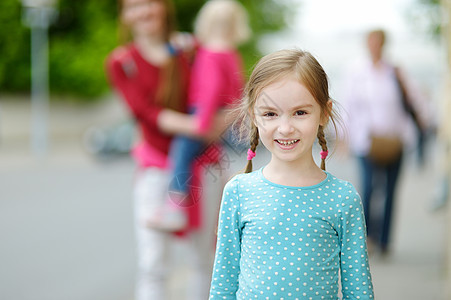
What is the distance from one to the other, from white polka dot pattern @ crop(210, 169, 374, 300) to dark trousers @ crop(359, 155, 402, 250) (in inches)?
174

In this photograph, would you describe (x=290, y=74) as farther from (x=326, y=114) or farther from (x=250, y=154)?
(x=250, y=154)

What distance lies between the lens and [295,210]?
170 centimetres

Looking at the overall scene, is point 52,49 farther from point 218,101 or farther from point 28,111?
point 218,101

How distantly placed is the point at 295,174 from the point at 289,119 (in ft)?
0.49

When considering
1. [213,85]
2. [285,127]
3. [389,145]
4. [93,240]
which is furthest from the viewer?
[93,240]

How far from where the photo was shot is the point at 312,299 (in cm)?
170

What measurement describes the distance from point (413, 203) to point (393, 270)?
14.8ft

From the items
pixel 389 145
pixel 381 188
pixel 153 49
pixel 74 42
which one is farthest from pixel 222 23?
pixel 74 42

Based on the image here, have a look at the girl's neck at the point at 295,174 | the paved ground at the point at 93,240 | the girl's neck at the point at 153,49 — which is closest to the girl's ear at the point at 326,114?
the girl's neck at the point at 295,174

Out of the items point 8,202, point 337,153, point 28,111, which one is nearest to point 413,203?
point 8,202

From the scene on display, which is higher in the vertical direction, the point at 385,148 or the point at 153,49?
the point at 153,49

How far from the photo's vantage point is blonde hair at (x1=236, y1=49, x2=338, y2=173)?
1.71 meters

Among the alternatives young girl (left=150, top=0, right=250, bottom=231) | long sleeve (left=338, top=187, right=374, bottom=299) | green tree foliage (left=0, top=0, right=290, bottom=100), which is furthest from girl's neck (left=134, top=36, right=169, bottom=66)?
green tree foliage (left=0, top=0, right=290, bottom=100)

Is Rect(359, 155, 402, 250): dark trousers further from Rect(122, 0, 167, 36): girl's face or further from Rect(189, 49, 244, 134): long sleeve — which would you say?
Rect(122, 0, 167, 36): girl's face
